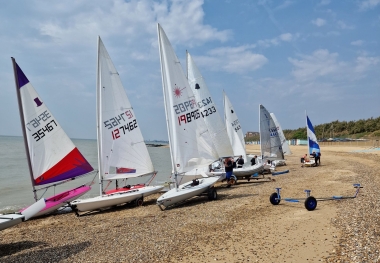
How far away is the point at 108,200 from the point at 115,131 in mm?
2655

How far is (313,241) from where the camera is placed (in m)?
5.76

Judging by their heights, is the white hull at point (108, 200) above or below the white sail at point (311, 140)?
below

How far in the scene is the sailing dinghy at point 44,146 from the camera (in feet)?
34.3

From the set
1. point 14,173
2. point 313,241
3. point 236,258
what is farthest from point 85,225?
point 14,173

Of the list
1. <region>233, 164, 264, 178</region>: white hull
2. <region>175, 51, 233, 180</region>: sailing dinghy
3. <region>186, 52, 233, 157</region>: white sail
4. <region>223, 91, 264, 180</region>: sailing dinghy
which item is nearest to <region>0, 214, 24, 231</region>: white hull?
<region>175, 51, 233, 180</region>: sailing dinghy

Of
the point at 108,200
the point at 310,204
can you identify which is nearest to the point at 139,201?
the point at 108,200

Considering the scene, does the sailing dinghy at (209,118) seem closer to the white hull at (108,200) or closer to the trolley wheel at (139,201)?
the trolley wheel at (139,201)

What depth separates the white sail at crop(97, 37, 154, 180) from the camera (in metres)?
11.5

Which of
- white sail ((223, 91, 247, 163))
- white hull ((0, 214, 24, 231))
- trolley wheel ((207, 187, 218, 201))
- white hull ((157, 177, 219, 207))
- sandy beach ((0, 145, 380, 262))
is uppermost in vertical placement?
white sail ((223, 91, 247, 163))

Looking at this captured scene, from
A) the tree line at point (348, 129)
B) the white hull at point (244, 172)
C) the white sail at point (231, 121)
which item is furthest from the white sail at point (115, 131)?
the tree line at point (348, 129)

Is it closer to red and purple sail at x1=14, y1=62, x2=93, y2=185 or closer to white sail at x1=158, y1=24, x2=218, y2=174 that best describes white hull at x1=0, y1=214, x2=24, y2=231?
red and purple sail at x1=14, y1=62, x2=93, y2=185

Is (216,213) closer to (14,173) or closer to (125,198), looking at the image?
(125,198)

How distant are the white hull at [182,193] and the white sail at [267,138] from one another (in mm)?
10675

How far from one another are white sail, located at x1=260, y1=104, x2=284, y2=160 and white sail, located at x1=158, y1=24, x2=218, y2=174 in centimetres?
1022
